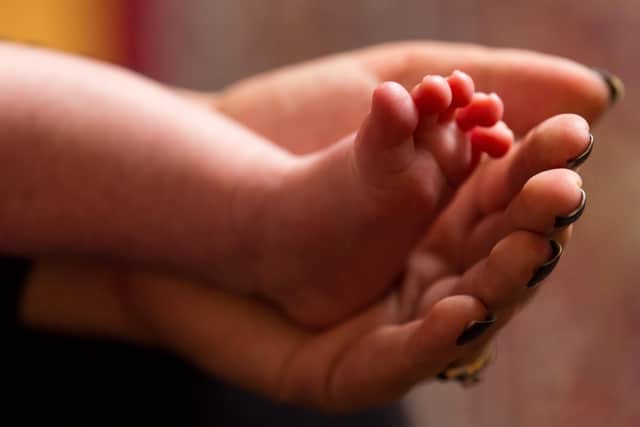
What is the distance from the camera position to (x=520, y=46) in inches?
25.2

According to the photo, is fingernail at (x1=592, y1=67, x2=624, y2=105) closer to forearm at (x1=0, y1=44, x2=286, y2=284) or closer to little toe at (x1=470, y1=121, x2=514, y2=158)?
little toe at (x1=470, y1=121, x2=514, y2=158)

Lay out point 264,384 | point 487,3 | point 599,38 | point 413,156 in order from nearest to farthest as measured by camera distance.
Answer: point 413,156
point 264,384
point 599,38
point 487,3

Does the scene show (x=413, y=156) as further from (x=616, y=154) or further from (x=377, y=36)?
(x=377, y=36)

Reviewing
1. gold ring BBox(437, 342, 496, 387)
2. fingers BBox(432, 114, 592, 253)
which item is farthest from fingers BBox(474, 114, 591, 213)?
gold ring BBox(437, 342, 496, 387)

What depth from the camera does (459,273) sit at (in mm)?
488

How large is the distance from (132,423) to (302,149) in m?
0.24

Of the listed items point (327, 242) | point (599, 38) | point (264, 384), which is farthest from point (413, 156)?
point (599, 38)

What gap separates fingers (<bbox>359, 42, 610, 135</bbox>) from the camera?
499mm

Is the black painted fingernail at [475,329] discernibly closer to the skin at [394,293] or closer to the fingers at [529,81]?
the skin at [394,293]

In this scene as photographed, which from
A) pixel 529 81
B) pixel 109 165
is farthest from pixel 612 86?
pixel 109 165

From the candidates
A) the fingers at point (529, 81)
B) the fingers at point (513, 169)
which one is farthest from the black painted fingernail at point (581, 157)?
the fingers at point (529, 81)

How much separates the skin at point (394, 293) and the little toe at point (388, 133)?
6 cm

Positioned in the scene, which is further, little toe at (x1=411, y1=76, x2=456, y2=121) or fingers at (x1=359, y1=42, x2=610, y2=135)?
fingers at (x1=359, y1=42, x2=610, y2=135)

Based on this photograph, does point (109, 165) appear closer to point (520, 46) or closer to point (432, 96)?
point (432, 96)
